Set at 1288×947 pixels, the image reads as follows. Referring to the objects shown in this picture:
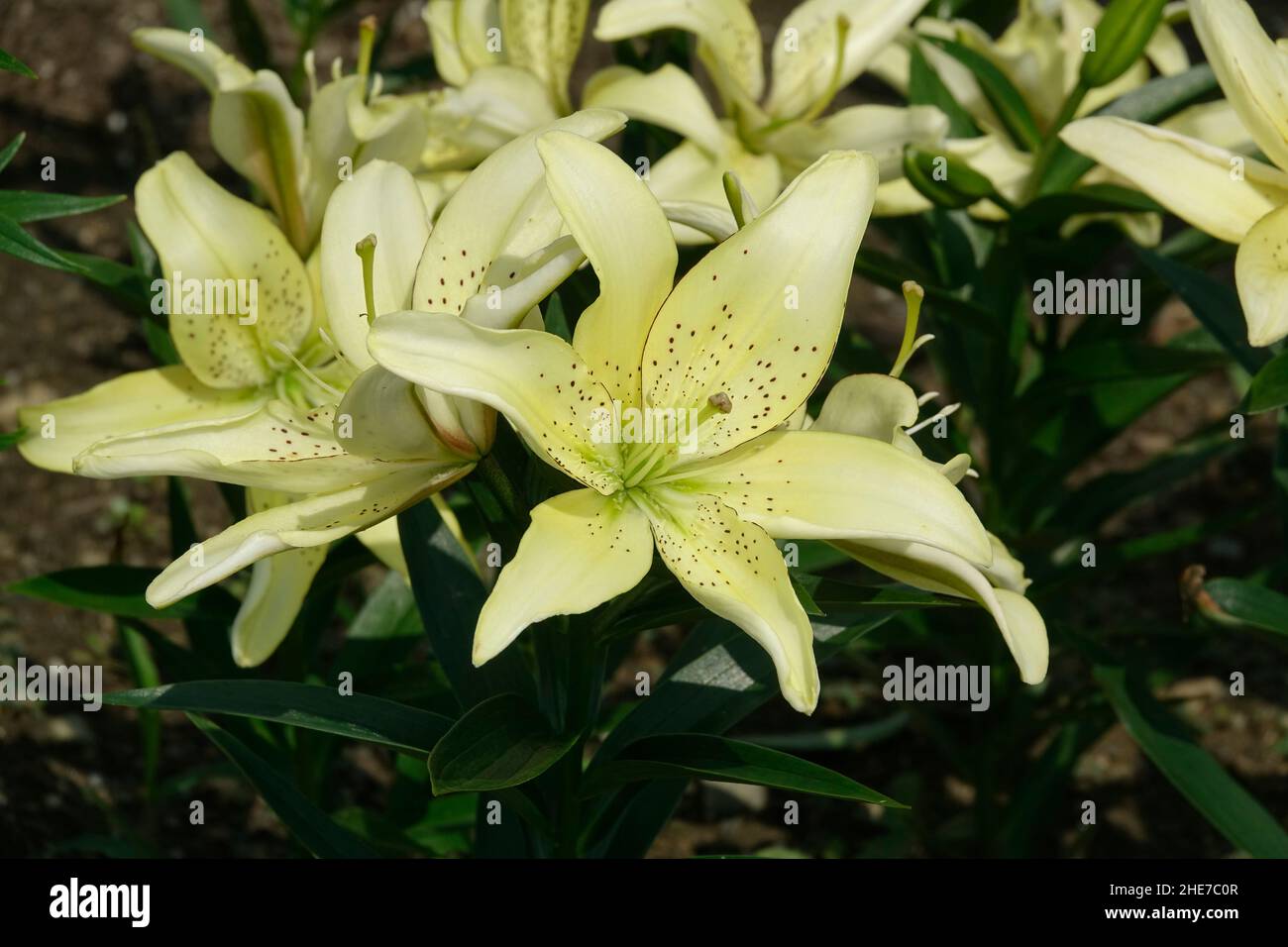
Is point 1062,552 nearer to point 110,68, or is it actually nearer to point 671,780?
point 671,780

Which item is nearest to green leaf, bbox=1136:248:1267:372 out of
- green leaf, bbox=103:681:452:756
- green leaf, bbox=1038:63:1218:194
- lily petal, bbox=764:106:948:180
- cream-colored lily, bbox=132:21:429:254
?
green leaf, bbox=1038:63:1218:194

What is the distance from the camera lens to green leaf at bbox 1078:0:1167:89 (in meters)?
1.53

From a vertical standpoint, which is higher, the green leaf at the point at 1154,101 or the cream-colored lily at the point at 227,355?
the green leaf at the point at 1154,101

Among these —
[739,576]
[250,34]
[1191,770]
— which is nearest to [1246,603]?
[1191,770]

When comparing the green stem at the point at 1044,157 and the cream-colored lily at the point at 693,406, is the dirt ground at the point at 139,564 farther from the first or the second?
the cream-colored lily at the point at 693,406

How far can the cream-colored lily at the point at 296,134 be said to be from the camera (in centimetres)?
146

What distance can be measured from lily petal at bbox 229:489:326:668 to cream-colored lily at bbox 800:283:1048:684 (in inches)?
19.1

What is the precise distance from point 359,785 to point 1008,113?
1.26 metres

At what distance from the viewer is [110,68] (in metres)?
2.97

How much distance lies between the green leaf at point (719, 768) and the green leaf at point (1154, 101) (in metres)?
0.81

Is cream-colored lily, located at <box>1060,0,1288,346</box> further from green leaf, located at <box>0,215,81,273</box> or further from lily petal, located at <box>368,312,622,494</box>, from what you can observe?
green leaf, located at <box>0,215,81,273</box>

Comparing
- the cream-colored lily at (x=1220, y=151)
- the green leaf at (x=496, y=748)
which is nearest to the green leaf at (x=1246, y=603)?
the cream-colored lily at (x=1220, y=151)

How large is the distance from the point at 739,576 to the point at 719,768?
0.23m
